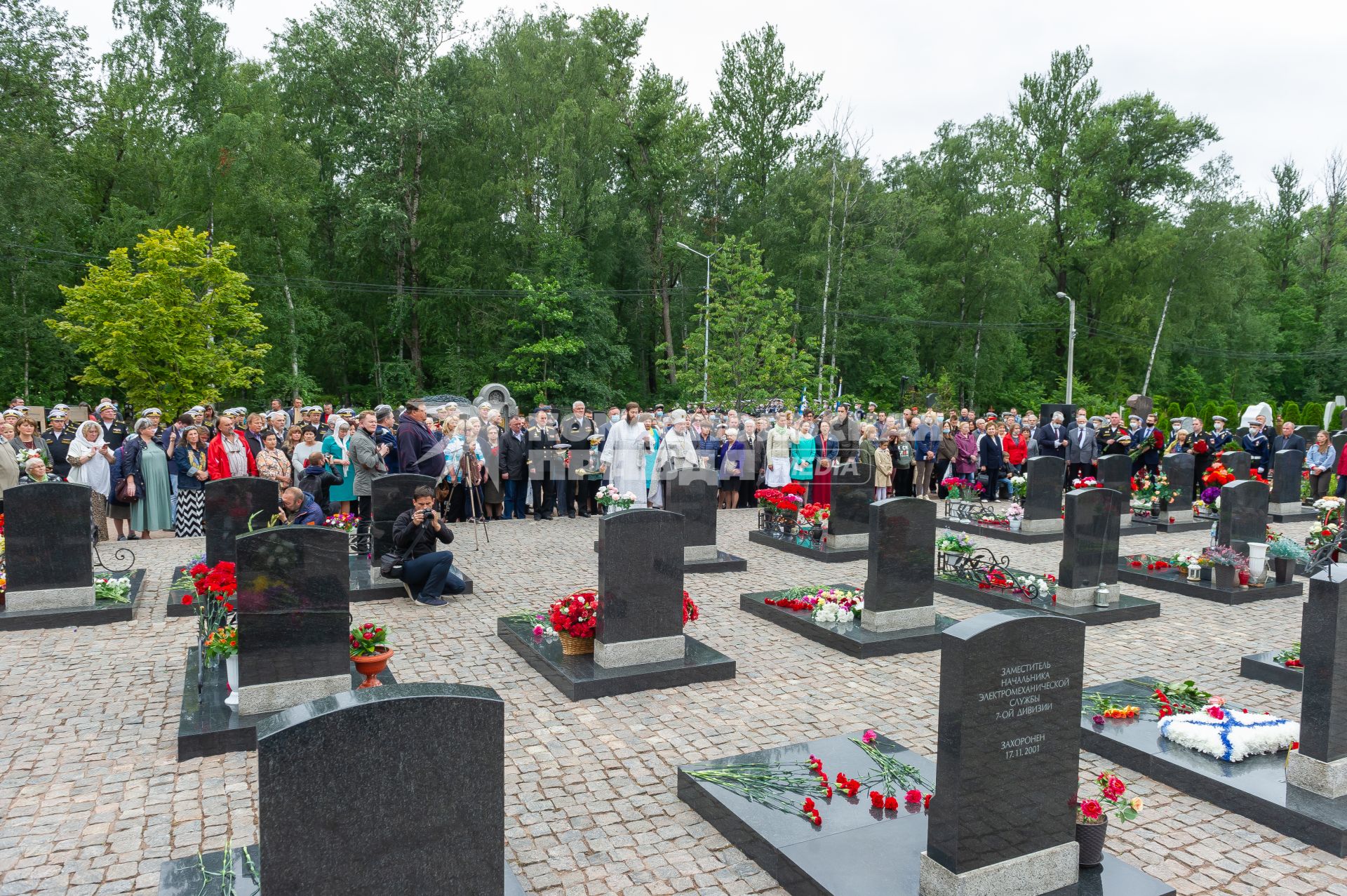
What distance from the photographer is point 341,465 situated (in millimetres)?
13805

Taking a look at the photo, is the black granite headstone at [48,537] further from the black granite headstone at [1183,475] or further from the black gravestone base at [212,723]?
the black granite headstone at [1183,475]

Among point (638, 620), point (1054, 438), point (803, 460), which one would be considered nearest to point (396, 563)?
point (638, 620)

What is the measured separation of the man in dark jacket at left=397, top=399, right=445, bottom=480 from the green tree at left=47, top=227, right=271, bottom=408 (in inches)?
585

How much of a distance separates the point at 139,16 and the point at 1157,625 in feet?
136

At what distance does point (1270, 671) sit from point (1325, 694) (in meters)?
2.90

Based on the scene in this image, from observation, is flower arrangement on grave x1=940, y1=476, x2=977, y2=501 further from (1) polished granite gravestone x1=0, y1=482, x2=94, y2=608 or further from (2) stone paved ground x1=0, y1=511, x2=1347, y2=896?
(1) polished granite gravestone x1=0, y1=482, x2=94, y2=608

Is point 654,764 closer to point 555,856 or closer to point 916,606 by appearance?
point 555,856

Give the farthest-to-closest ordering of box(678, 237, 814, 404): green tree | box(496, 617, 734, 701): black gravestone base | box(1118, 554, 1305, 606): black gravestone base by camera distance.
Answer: box(678, 237, 814, 404): green tree, box(1118, 554, 1305, 606): black gravestone base, box(496, 617, 734, 701): black gravestone base

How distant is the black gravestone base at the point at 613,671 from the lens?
7.31 metres

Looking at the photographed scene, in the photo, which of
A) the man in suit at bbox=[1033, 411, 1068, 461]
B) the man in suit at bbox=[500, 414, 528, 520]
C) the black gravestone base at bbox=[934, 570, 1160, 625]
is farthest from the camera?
the man in suit at bbox=[1033, 411, 1068, 461]

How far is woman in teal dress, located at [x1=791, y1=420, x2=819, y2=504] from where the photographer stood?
17328 mm

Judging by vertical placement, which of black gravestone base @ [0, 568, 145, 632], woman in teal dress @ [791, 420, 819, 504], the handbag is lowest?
black gravestone base @ [0, 568, 145, 632]

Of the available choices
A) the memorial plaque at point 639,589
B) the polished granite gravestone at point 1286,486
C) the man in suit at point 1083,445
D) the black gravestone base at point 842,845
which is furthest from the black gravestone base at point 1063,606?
the polished granite gravestone at point 1286,486

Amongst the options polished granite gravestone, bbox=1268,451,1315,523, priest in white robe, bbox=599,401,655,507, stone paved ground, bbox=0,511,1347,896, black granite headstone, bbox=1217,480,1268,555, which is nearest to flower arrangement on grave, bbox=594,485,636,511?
priest in white robe, bbox=599,401,655,507
